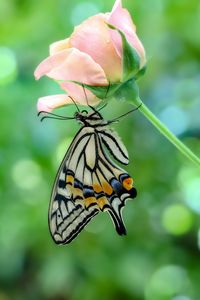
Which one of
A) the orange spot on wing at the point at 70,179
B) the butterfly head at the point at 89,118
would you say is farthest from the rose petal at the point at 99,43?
the orange spot on wing at the point at 70,179

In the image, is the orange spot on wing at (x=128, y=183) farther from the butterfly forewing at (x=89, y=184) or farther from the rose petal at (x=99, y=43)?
the rose petal at (x=99, y=43)

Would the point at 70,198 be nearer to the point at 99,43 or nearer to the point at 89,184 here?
the point at 89,184

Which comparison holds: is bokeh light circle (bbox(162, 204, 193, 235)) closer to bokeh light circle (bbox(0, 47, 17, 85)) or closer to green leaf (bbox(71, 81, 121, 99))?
bokeh light circle (bbox(0, 47, 17, 85))

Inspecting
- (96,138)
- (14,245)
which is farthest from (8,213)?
(96,138)

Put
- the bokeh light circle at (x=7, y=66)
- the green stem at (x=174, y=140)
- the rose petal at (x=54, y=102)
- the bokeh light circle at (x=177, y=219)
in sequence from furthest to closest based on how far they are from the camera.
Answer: the bokeh light circle at (x=177, y=219) → the bokeh light circle at (x=7, y=66) → the rose petal at (x=54, y=102) → the green stem at (x=174, y=140)

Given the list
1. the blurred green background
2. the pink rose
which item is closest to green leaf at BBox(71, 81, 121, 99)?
the pink rose

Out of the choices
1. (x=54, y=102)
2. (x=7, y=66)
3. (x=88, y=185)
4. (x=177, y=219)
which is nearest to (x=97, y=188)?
(x=88, y=185)

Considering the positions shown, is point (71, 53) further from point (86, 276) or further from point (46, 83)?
point (86, 276)
